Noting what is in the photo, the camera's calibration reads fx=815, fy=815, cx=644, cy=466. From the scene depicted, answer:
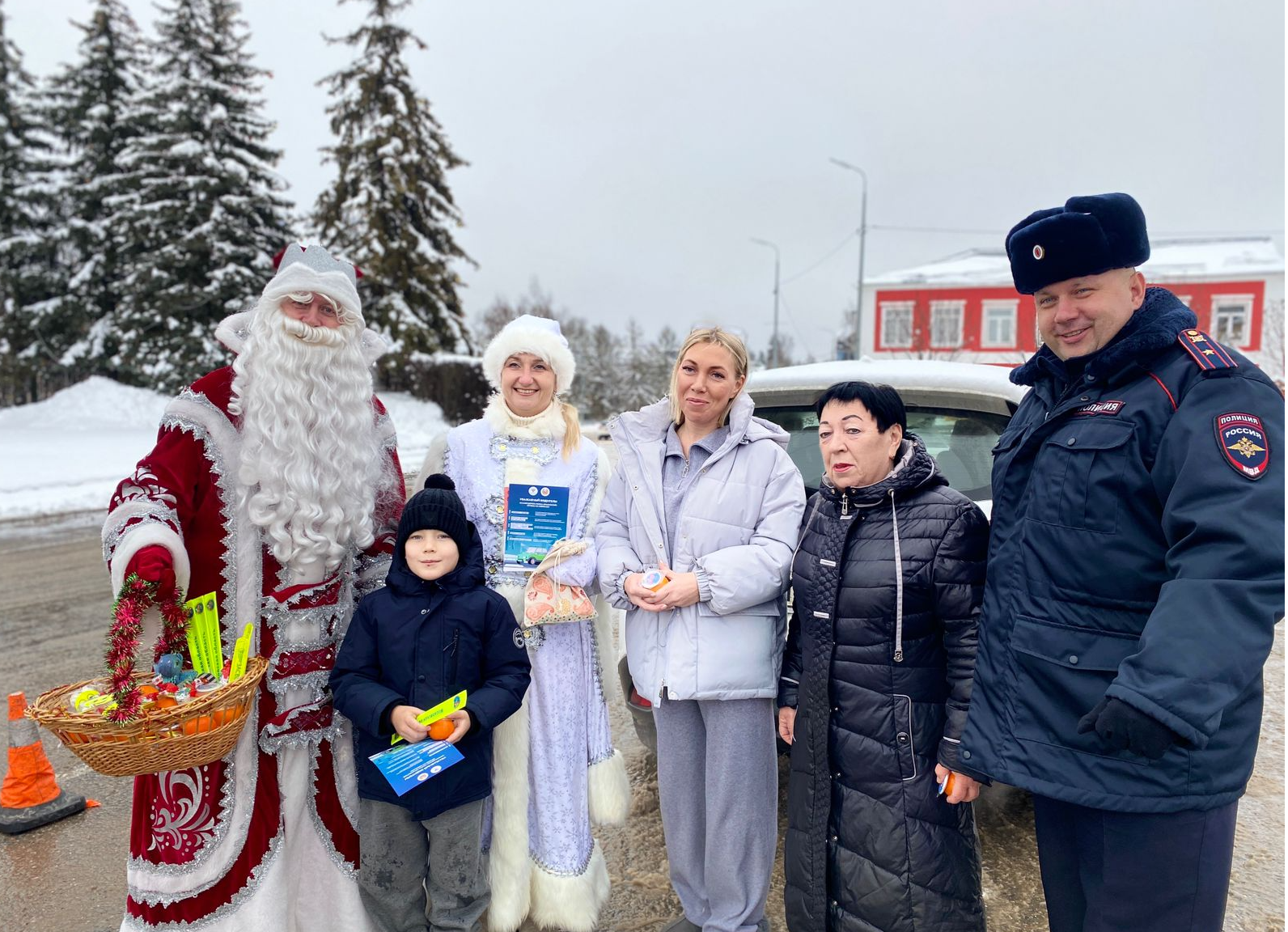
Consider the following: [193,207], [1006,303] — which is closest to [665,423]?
[193,207]

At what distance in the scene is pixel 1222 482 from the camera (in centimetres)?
159

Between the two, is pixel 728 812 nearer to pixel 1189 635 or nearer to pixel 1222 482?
pixel 1189 635

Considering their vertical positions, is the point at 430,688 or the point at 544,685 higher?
the point at 430,688

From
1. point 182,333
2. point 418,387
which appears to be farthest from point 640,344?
point 182,333

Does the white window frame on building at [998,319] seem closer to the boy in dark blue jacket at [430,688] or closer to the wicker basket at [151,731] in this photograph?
the boy in dark blue jacket at [430,688]

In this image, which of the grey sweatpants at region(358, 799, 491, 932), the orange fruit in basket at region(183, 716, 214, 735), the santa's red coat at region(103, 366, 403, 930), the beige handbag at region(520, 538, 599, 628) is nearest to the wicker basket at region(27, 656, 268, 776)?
the orange fruit in basket at region(183, 716, 214, 735)

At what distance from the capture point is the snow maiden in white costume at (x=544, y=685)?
9.29 feet

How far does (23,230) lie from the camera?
25484mm

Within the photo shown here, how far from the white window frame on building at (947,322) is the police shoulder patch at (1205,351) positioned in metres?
41.6

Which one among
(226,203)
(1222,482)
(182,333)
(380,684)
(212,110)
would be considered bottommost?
(380,684)

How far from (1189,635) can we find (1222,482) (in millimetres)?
312

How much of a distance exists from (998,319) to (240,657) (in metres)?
42.8

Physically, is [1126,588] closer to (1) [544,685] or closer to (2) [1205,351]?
(2) [1205,351]

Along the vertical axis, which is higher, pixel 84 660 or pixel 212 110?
pixel 212 110
